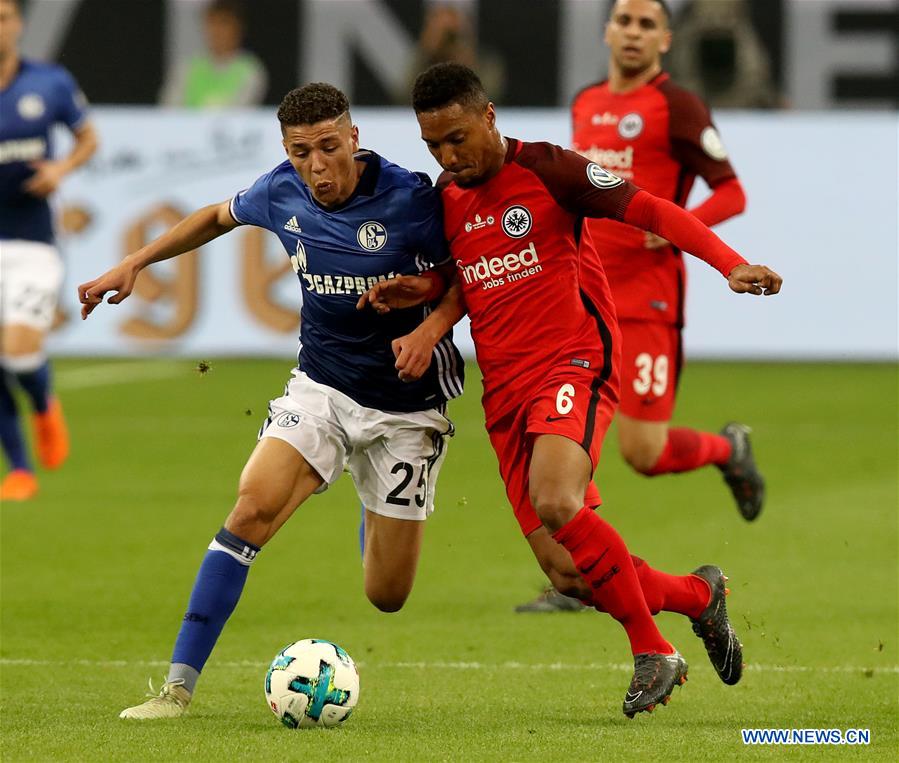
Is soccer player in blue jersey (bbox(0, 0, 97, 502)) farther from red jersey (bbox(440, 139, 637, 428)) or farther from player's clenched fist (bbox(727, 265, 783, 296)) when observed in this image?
player's clenched fist (bbox(727, 265, 783, 296))

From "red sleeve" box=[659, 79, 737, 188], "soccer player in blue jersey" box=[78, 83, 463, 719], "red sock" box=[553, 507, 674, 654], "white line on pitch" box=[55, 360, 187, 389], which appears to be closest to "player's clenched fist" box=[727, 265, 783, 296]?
"red sock" box=[553, 507, 674, 654]

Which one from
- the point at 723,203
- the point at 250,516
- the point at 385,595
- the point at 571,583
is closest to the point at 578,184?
the point at 571,583

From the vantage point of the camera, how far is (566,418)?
239 inches

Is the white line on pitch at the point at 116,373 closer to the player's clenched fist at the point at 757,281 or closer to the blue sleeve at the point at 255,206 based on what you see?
the blue sleeve at the point at 255,206

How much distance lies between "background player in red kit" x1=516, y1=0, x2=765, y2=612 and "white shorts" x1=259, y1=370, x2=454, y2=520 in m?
2.02

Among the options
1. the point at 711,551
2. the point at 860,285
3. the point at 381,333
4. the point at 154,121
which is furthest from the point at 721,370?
the point at 381,333

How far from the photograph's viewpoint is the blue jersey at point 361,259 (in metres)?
6.29

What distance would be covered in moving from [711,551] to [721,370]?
27.0 feet

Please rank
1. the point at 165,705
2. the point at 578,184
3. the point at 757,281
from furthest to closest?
the point at 578,184 < the point at 165,705 < the point at 757,281

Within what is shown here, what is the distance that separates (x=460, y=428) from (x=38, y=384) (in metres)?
3.73

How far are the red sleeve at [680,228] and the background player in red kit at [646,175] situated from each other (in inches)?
86.1

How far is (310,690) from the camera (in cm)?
579

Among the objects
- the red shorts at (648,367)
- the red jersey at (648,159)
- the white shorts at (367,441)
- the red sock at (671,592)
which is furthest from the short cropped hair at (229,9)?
the red sock at (671,592)

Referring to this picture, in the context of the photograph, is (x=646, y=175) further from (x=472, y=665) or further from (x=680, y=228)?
(x=472, y=665)
